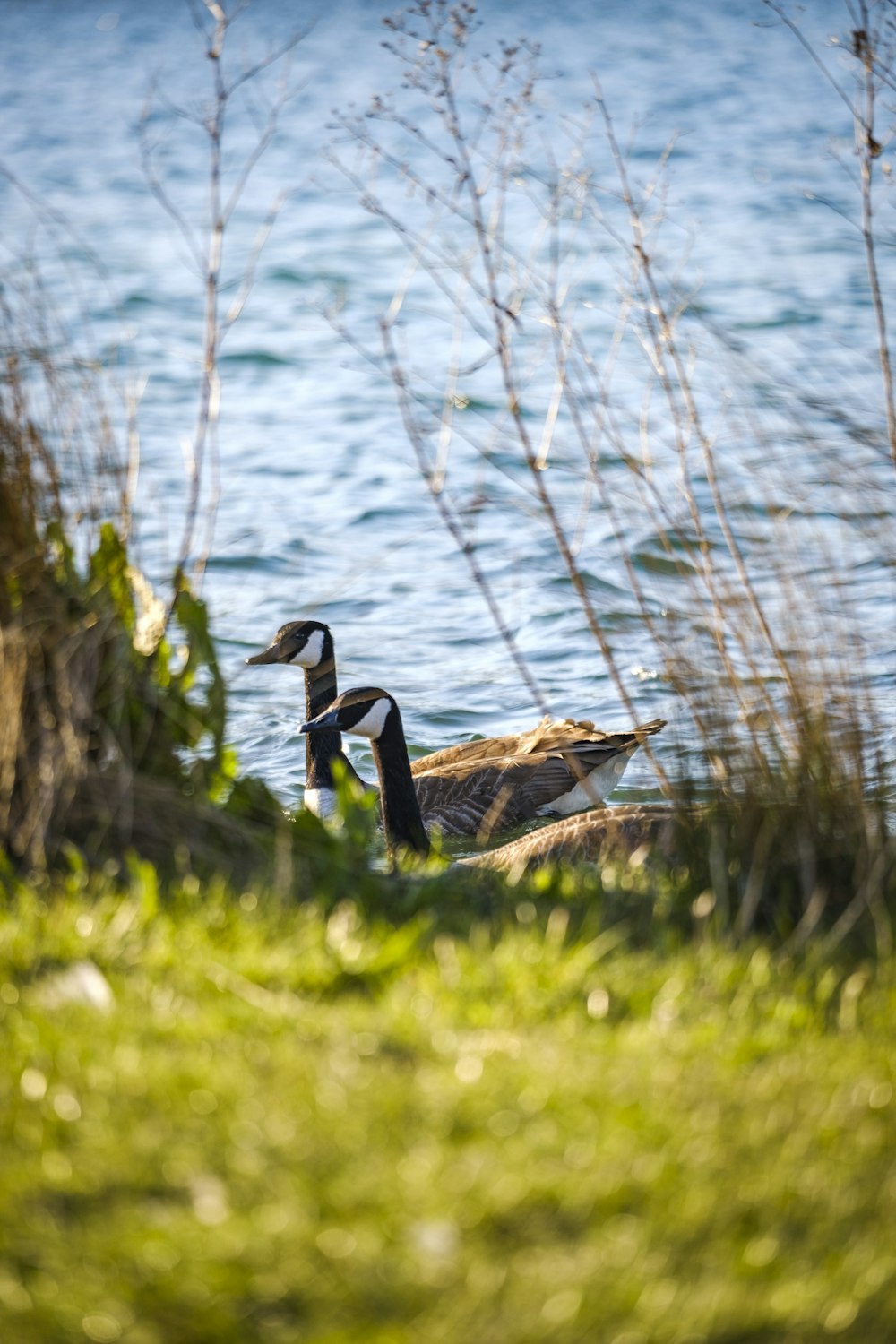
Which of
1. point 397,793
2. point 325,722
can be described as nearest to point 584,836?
point 397,793

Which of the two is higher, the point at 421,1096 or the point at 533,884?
the point at 421,1096

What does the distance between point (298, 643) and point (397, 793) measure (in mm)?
1574

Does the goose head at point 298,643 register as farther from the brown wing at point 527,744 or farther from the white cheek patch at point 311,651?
the brown wing at point 527,744

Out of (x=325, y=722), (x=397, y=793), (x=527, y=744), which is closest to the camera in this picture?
(x=397, y=793)

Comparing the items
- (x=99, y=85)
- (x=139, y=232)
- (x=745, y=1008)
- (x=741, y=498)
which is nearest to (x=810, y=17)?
(x=139, y=232)

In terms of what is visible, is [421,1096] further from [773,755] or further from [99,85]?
[99,85]

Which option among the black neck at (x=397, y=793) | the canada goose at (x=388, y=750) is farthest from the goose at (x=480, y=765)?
the black neck at (x=397, y=793)

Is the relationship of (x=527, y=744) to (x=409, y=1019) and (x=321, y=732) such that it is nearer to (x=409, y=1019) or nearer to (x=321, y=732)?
(x=321, y=732)

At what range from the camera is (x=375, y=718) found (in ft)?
25.6

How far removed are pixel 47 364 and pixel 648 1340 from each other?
351cm

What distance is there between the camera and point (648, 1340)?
8.48ft

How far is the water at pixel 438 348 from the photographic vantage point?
5453 mm

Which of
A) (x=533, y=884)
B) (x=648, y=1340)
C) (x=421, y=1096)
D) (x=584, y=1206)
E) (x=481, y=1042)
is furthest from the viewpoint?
(x=533, y=884)

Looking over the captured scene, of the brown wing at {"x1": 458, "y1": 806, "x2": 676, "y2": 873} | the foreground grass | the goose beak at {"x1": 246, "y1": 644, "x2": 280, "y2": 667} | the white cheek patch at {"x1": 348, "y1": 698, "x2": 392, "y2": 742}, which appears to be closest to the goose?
the goose beak at {"x1": 246, "y1": 644, "x2": 280, "y2": 667}
